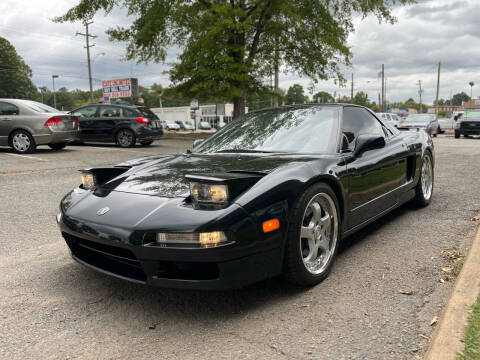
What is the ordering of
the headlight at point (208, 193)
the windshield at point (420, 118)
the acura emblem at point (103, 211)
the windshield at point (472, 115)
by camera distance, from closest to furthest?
the headlight at point (208, 193)
the acura emblem at point (103, 211)
the windshield at point (472, 115)
the windshield at point (420, 118)

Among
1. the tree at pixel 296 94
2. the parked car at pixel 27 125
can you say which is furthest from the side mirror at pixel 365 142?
the tree at pixel 296 94

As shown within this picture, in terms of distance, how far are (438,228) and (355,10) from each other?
1636 centimetres

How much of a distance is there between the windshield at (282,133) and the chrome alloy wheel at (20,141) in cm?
859

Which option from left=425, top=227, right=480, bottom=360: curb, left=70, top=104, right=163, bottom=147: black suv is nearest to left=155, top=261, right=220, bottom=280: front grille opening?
left=425, top=227, right=480, bottom=360: curb

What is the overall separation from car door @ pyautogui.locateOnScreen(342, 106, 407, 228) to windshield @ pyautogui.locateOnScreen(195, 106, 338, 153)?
0.59ft

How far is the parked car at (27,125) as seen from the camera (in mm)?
10789

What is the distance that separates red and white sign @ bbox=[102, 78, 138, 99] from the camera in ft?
88.8

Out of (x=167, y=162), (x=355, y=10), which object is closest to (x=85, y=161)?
(x=167, y=162)

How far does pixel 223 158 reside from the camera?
3271 millimetres

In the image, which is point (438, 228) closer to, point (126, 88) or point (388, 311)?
point (388, 311)

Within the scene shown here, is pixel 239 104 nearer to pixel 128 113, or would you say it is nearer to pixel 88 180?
pixel 128 113

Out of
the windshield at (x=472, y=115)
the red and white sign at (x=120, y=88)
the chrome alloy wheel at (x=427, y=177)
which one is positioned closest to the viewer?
the chrome alloy wheel at (x=427, y=177)

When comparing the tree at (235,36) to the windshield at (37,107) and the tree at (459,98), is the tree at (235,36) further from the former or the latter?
the tree at (459,98)

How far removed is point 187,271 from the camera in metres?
2.35
